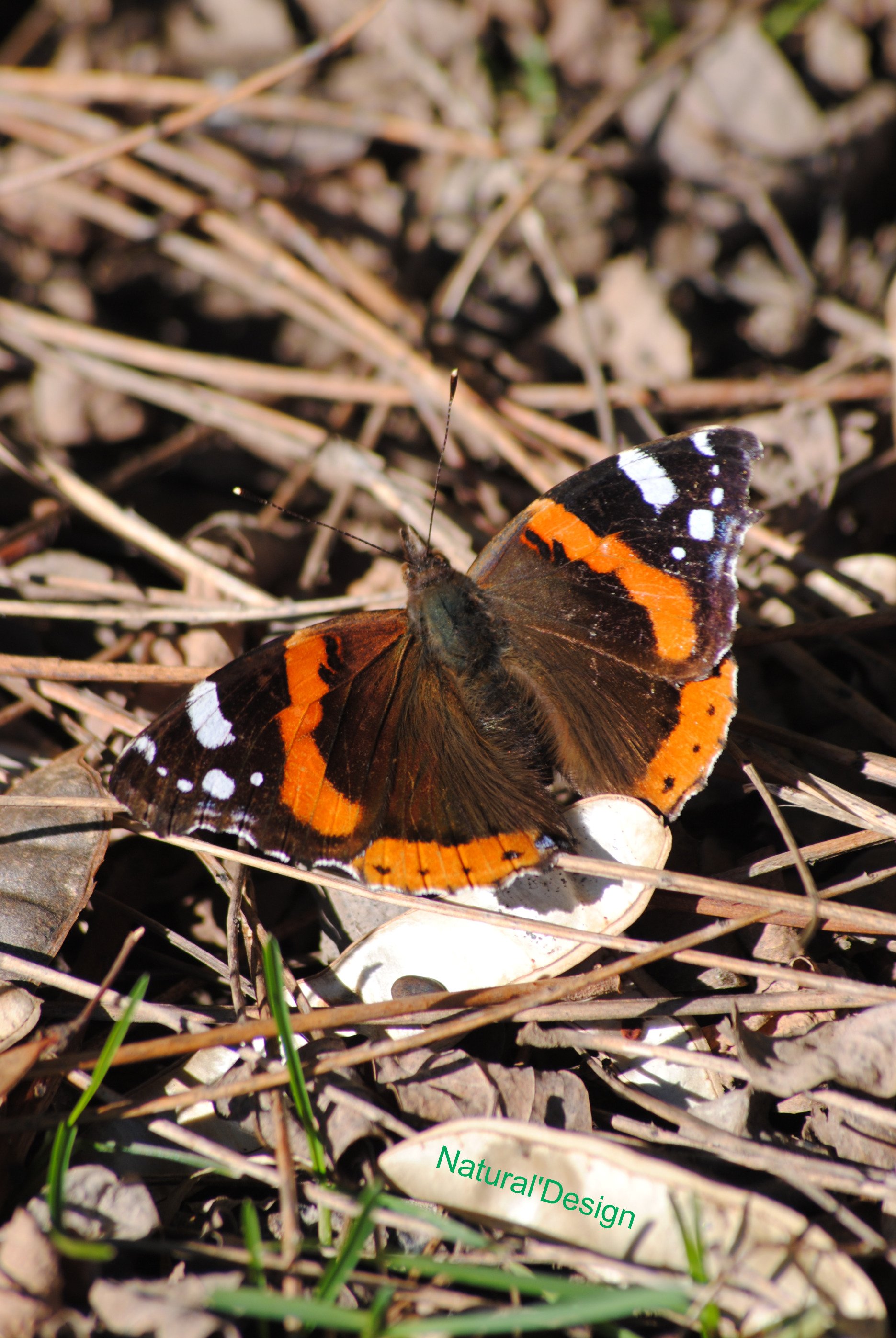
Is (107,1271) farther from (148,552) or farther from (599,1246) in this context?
(148,552)

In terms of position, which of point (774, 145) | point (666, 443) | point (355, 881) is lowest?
point (355, 881)

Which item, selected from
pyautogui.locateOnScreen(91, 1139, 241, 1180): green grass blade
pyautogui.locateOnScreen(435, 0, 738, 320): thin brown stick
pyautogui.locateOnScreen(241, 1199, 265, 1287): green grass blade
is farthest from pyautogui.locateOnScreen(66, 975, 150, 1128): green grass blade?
pyautogui.locateOnScreen(435, 0, 738, 320): thin brown stick

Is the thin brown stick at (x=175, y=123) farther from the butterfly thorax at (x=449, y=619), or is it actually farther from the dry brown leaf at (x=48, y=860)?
the dry brown leaf at (x=48, y=860)

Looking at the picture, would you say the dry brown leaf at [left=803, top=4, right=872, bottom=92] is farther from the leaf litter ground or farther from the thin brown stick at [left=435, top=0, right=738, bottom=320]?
the thin brown stick at [left=435, top=0, right=738, bottom=320]

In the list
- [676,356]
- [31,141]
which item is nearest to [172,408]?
[31,141]

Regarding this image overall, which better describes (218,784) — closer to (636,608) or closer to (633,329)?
(636,608)

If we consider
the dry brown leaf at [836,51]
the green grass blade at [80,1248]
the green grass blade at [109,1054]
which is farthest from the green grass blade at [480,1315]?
the dry brown leaf at [836,51]

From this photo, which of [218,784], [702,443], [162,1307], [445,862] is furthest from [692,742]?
[162,1307]
